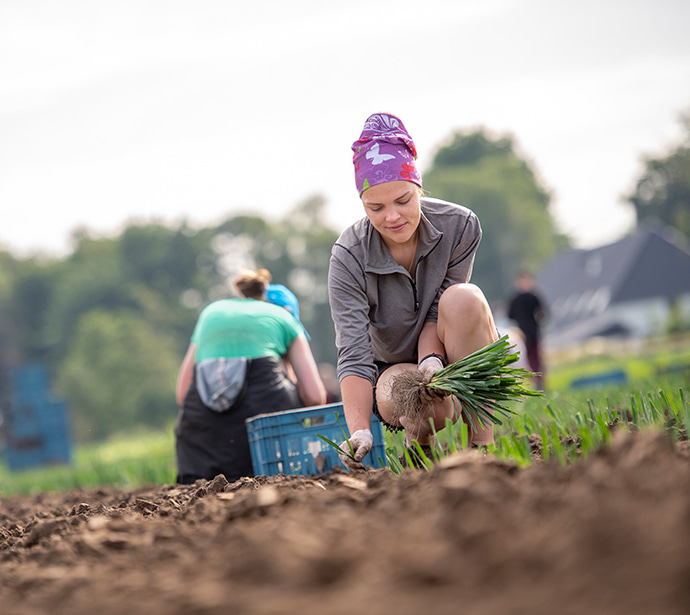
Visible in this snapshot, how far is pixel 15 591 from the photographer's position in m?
1.67

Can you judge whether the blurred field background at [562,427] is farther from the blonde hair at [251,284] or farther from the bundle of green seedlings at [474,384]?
the blonde hair at [251,284]

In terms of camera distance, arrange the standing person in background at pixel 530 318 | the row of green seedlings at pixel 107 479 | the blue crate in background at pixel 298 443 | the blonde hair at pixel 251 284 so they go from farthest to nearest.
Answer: the standing person in background at pixel 530 318, the row of green seedlings at pixel 107 479, the blonde hair at pixel 251 284, the blue crate in background at pixel 298 443

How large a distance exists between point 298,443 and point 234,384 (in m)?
0.83

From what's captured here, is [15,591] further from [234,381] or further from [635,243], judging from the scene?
[635,243]

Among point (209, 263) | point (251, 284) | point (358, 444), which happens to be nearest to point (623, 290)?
point (209, 263)

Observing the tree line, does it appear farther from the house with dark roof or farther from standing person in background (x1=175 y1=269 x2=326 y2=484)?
standing person in background (x1=175 y1=269 x2=326 y2=484)

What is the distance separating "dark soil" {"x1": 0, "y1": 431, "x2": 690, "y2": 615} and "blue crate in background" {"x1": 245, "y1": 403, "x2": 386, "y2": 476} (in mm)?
1667

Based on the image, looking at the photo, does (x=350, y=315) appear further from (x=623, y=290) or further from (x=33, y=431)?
(x=623, y=290)

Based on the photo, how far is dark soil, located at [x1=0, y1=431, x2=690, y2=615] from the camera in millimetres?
1154

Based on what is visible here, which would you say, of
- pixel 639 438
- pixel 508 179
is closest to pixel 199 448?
pixel 639 438

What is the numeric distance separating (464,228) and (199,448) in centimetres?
199

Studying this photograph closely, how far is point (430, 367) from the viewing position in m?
3.13

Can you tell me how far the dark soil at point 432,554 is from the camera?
3.79 ft

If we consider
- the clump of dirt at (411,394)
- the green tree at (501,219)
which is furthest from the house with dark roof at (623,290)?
the clump of dirt at (411,394)
